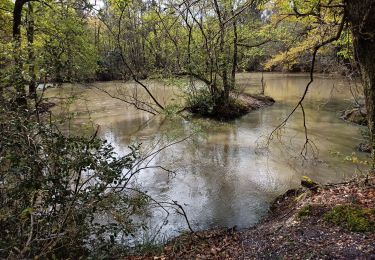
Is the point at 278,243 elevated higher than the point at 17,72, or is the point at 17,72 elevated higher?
the point at 17,72

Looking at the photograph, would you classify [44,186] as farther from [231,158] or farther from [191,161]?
[231,158]

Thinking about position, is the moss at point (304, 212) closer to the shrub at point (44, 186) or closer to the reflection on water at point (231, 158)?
the reflection on water at point (231, 158)

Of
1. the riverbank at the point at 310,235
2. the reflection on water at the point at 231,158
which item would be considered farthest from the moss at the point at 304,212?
the reflection on water at the point at 231,158

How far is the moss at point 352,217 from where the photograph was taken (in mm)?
3628

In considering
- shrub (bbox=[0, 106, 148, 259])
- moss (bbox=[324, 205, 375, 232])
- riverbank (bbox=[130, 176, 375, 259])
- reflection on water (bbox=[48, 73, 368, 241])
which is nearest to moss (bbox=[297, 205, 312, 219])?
riverbank (bbox=[130, 176, 375, 259])

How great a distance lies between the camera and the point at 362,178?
507cm

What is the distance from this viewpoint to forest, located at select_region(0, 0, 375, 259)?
360cm

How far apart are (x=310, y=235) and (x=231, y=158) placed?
5.48 meters

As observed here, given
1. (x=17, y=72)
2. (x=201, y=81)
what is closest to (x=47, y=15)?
(x=201, y=81)

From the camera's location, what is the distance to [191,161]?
9.08 metres

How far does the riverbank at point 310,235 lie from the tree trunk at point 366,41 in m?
0.93

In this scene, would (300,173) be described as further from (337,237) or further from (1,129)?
(1,129)

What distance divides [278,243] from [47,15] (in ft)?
36.2

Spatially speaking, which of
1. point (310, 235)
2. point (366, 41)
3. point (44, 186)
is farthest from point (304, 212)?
point (44, 186)
